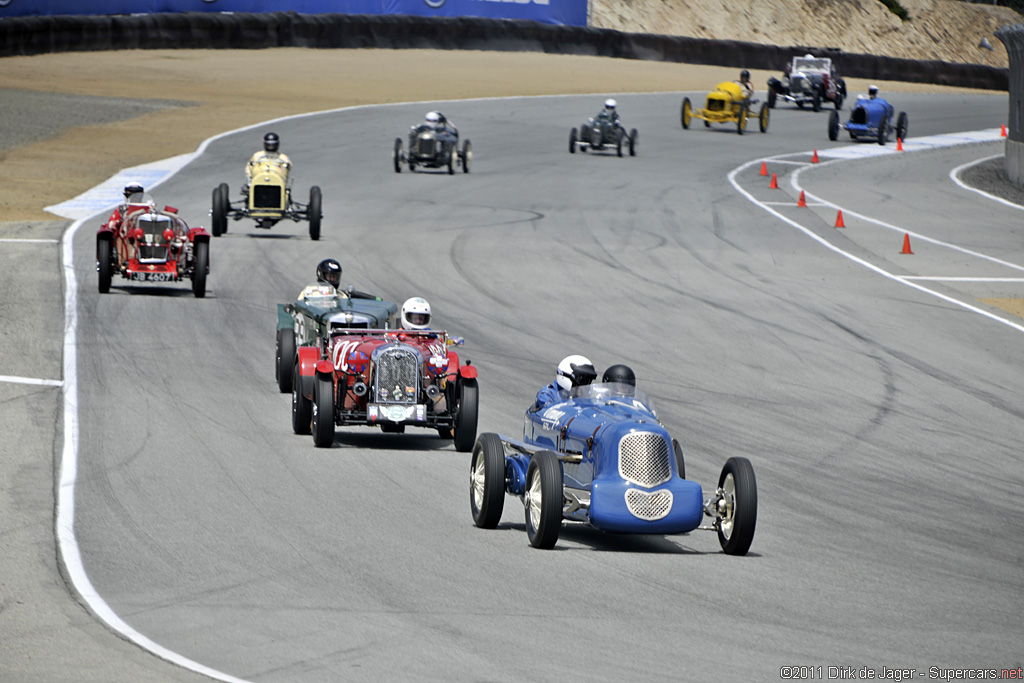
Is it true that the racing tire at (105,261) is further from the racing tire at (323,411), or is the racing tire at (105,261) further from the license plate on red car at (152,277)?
the racing tire at (323,411)

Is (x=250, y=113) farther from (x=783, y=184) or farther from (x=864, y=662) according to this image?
(x=864, y=662)

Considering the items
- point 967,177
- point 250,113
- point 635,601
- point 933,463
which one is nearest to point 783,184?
point 967,177

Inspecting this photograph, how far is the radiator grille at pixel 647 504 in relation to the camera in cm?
1012

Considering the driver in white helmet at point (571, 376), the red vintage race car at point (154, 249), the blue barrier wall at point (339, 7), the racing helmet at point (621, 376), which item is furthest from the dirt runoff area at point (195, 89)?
the racing helmet at point (621, 376)

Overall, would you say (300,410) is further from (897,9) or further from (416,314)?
(897,9)

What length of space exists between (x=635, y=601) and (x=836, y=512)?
3.43 meters

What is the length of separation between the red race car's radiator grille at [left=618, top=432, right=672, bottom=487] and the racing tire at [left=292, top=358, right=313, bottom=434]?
453cm

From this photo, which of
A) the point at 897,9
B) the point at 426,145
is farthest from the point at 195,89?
the point at 897,9

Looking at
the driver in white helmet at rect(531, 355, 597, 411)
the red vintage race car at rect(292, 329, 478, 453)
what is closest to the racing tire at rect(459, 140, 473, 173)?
the red vintage race car at rect(292, 329, 478, 453)

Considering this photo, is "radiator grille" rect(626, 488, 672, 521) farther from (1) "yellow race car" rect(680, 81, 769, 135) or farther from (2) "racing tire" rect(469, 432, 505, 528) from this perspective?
(1) "yellow race car" rect(680, 81, 769, 135)

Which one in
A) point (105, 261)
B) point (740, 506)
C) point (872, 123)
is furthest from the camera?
point (872, 123)

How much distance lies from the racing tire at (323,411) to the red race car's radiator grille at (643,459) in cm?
390

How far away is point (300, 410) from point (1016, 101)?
30779 millimetres

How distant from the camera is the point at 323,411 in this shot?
13.3 meters
